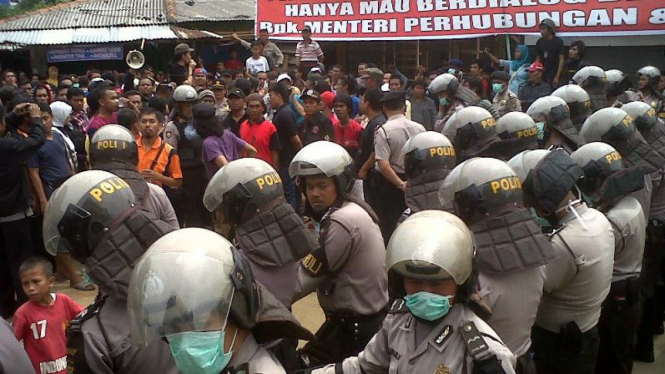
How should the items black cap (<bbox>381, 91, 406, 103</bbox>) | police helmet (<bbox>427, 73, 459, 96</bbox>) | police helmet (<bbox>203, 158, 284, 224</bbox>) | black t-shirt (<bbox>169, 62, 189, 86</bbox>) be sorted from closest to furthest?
police helmet (<bbox>203, 158, 284, 224</bbox>) → black cap (<bbox>381, 91, 406, 103</bbox>) → police helmet (<bbox>427, 73, 459, 96</bbox>) → black t-shirt (<bbox>169, 62, 189, 86</bbox>)

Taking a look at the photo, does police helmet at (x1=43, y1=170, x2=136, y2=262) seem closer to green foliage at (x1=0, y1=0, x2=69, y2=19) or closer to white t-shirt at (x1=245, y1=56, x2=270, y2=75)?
white t-shirt at (x1=245, y1=56, x2=270, y2=75)

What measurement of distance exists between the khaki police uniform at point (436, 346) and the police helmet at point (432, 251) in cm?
16

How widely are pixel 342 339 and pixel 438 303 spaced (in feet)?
5.00

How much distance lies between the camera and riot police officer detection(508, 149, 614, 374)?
11.5 ft

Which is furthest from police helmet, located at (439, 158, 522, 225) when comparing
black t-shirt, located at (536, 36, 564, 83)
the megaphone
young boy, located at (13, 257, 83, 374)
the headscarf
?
the megaphone

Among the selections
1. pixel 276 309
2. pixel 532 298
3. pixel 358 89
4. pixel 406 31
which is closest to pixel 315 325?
pixel 532 298

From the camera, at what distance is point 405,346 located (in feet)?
8.36

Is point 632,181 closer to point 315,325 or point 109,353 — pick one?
point 315,325

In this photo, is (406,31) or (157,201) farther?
(406,31)

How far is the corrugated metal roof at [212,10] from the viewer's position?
21.4 m

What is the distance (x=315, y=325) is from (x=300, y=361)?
3.00 meters

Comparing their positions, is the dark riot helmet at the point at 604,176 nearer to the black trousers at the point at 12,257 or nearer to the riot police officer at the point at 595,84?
the riot police officer at the point at 595,84

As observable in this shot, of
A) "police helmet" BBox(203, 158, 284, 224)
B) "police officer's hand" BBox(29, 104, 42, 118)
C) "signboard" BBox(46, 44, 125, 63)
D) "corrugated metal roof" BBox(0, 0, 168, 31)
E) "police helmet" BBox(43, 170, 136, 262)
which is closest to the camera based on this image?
"police helmet" BBox(43, 170, 136, 262)

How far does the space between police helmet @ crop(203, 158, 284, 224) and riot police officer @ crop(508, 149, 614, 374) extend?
1.51 m
